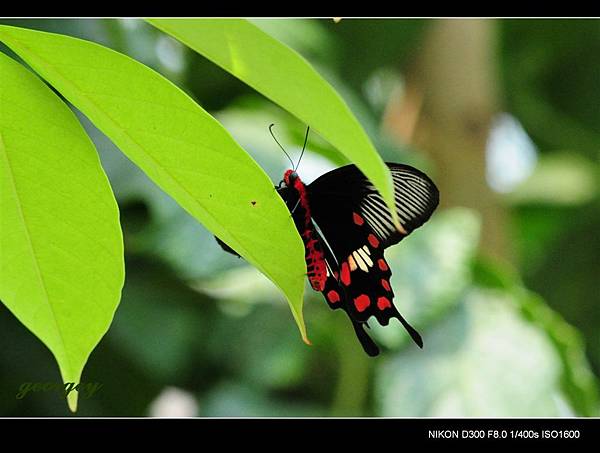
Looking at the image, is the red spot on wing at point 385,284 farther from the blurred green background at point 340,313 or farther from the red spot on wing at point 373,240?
the blurred green background at point 340,313

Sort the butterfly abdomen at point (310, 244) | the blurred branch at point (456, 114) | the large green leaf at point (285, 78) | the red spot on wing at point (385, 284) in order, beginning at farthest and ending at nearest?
the blurred branch at point (456, 114) < the red spot on wing at point (385, 284) < the butterfly abdomen at point (310, 244) < the large green leaf at point (285, 78)

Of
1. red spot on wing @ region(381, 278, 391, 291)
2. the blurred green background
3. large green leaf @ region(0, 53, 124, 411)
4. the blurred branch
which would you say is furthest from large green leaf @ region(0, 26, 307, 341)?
the blurred branch

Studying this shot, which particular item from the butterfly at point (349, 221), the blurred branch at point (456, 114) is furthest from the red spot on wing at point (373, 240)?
the blurred branch at point (456, 114)

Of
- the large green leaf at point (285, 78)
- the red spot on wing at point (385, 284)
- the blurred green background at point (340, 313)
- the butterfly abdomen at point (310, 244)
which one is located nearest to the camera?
the large green leaf at point (285, 78)

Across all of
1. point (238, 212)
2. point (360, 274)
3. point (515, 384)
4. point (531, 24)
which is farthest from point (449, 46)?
point (238, 212)

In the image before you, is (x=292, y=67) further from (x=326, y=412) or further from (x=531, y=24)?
(x=531, y=24)

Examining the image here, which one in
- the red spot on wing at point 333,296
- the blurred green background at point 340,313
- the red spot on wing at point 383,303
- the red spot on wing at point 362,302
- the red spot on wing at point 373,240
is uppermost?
the red spot on wing at point 373,240

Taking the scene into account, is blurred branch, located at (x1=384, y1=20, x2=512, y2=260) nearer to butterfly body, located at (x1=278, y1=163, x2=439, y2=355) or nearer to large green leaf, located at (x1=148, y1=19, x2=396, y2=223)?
butterfly body, located at (x1=278, y1=163, x2=439, y2=355)

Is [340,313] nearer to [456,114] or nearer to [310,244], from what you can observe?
[456,114]
